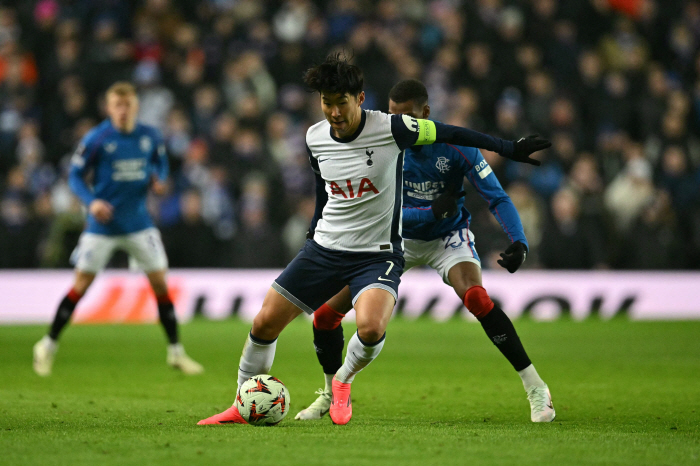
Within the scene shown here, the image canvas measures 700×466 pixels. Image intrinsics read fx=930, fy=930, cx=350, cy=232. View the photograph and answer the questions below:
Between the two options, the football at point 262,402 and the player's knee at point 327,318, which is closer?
the football at point 262,402

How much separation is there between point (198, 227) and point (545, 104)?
6.20m

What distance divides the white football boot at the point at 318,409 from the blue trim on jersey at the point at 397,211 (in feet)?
3.85

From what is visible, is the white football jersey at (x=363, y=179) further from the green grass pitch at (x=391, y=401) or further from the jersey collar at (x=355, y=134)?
the green grass pitch at (x=391, y=401)

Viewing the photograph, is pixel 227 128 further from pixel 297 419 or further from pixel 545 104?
pixel 297 419

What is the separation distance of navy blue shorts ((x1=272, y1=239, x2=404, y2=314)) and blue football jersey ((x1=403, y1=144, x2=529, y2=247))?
0.93 metres

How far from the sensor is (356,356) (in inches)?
228

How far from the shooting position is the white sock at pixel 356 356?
575cm

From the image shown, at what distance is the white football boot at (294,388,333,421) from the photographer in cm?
625

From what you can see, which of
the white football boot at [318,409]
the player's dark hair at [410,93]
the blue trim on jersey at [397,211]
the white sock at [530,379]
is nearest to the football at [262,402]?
the white football boot at [318,409]

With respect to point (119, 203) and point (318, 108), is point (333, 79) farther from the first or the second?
point (318, 108)

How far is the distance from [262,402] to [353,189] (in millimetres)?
1410

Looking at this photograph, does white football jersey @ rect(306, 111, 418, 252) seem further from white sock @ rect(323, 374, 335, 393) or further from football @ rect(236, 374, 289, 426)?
white sock @ rect(323, 374, 335, 393)

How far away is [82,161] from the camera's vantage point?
920cm

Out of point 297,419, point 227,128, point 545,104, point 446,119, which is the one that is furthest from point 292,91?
point 297,419
